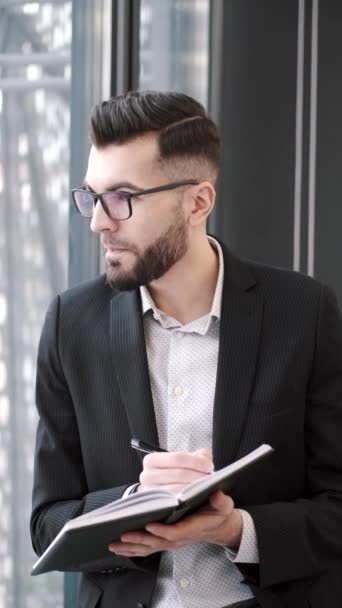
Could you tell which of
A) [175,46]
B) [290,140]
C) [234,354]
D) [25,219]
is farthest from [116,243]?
[290,140]

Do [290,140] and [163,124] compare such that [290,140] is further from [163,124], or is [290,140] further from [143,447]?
[143,447]

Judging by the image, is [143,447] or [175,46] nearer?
[143,447]

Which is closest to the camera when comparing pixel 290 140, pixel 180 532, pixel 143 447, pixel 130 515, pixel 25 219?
pixel 130 515

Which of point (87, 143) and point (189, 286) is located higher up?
point (87, 143)

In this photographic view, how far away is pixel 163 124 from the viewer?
195 cm

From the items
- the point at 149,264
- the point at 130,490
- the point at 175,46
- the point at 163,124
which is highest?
the point at 175,46

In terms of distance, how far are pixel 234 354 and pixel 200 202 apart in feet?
0.95

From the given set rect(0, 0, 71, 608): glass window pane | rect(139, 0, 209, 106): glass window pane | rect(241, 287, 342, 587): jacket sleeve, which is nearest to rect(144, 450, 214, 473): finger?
rect(241, 287, 342, 587): jacket sleeve

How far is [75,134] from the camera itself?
9.16ft

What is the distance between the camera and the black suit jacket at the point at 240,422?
191 centimetres

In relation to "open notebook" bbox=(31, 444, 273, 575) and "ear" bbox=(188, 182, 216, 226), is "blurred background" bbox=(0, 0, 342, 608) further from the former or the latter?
"open notebook" bbox=(31, 444, 273, 575)

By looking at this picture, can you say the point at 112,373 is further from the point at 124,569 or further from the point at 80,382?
the point at 124,569

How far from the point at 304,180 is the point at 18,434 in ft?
5.16

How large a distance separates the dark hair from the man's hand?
21.7 inches
